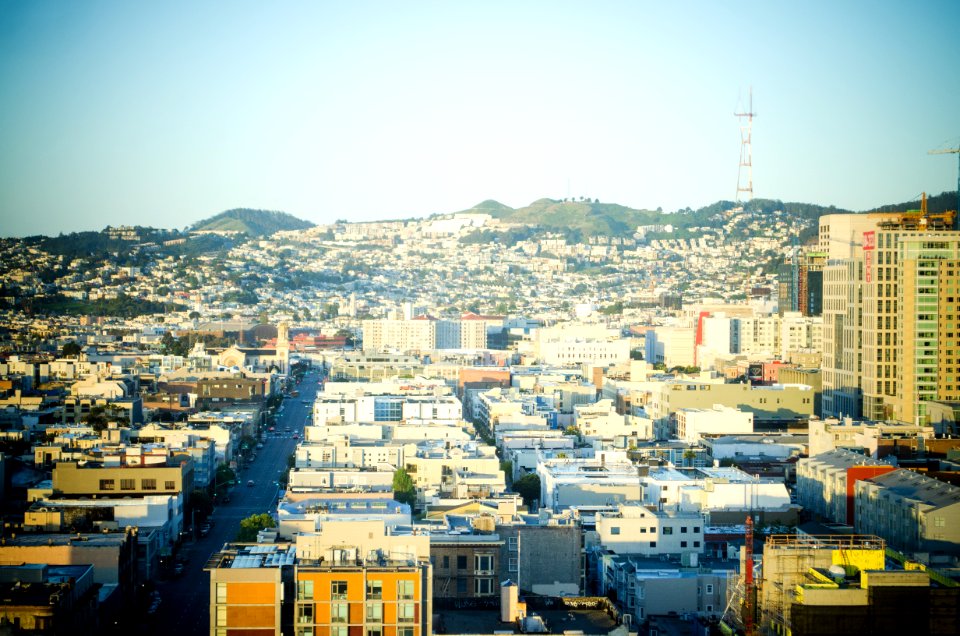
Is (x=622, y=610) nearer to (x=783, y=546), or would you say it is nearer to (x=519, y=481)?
(x=783, y=546)

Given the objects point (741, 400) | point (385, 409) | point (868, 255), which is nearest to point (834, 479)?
point (868, 255)

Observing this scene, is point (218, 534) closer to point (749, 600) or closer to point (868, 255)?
point (749, 600)

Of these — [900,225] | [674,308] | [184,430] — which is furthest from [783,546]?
[674,308]

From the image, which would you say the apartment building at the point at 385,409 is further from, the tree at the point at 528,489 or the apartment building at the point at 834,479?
the apartment building at the point at 834,479

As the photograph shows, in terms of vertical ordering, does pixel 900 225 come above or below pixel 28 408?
above

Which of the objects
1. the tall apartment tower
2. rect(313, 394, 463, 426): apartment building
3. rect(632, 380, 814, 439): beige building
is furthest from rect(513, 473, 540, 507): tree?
the tall apartment tower
